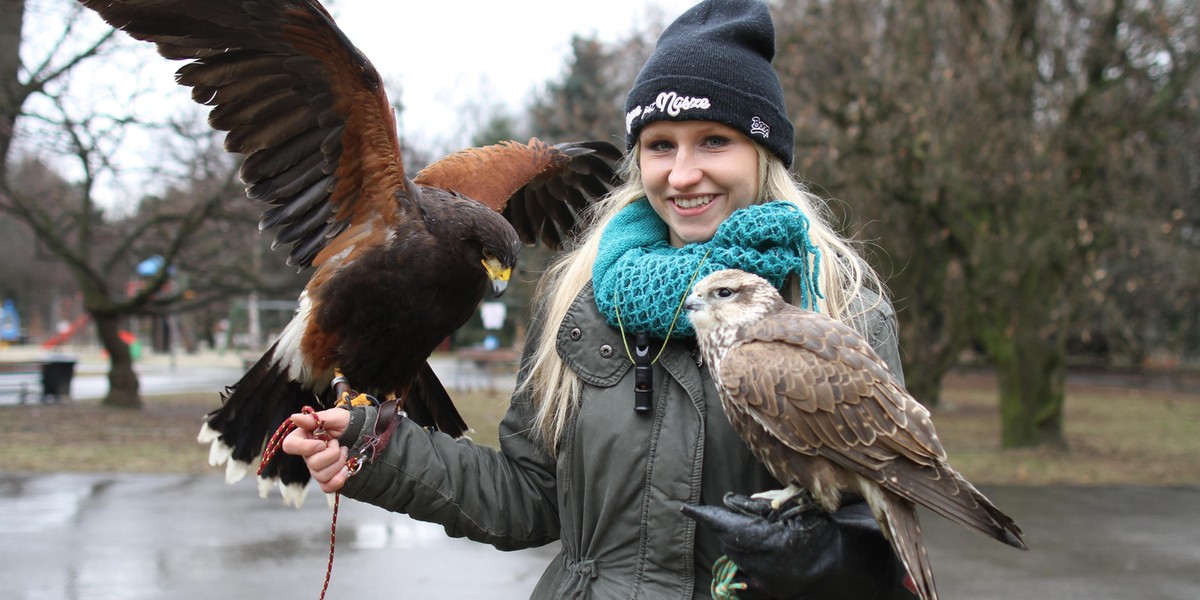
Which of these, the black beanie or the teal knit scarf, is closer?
the teal knit scarf

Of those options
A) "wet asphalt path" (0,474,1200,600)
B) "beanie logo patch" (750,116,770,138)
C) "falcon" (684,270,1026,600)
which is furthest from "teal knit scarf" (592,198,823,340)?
"wet asphalt path" (0,474,1200,600)

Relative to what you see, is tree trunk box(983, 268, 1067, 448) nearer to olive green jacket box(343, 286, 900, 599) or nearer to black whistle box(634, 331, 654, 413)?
olive green jacket box(343, 286, 900, 599)

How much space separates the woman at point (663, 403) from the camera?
1822 millimetres

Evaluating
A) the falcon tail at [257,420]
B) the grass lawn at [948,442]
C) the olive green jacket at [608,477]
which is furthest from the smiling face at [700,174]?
the grass lawn at [948,442]

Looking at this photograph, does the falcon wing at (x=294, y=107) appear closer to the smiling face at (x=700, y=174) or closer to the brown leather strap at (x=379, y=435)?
the brown leather strap at (x=379, y=435)

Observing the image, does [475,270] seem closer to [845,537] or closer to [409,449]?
[409,449]

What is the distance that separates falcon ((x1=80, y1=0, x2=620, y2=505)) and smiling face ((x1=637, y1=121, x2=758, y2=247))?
2.93 ft

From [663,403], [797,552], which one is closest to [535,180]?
[663,403]

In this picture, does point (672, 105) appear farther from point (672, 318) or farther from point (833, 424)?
point (833, 424)

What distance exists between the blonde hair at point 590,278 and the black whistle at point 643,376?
0.18 meters

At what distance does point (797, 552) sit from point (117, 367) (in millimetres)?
15774

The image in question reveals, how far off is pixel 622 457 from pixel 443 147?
3484cm

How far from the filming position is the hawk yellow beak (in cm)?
288

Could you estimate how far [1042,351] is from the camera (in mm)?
12125
